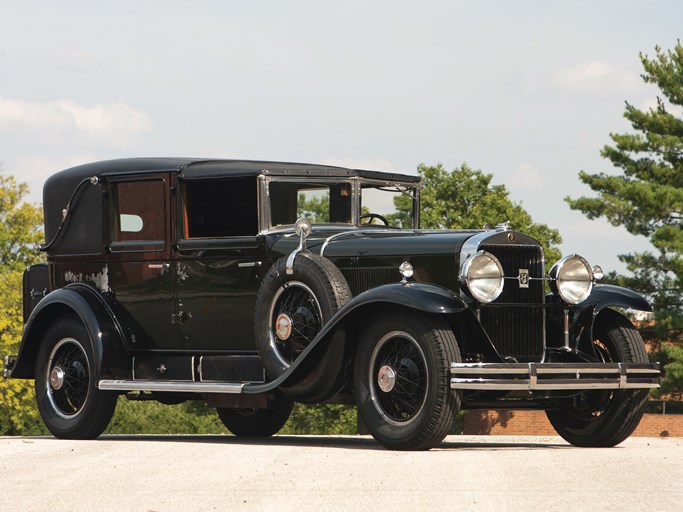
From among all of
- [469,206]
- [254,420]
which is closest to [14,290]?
[469,206]

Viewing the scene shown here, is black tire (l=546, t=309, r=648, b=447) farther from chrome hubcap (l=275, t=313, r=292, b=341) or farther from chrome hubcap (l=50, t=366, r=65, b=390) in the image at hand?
chrome hubcap (l=50, t=366, r=65, b=390)

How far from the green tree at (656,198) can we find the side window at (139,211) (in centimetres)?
2270

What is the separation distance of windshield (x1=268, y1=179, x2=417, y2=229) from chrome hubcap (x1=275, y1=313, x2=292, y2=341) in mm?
1129

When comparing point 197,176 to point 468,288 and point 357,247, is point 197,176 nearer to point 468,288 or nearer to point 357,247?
point 357,247

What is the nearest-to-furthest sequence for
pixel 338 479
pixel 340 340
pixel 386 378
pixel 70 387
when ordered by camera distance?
pixel 338 479 → pixel 386 378 → pixel 340 340 → pixel 70 387


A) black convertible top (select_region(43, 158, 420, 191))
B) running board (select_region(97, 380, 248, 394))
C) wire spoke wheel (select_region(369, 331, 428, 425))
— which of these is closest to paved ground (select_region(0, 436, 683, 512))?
wire spoke wheel (select_region(369, 331, 428, 425))

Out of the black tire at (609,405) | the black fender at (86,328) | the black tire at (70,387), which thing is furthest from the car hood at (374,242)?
the black tire at (70,387)

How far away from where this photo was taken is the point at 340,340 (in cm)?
967

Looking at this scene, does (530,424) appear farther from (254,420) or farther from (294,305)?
(294,305)

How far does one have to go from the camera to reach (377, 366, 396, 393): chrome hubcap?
363 inches

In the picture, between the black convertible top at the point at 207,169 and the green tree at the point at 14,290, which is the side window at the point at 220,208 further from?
the green tree at the point at 14,290

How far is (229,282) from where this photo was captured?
11062 mm

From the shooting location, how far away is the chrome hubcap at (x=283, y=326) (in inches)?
405

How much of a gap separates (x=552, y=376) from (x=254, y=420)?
15.4 ft
